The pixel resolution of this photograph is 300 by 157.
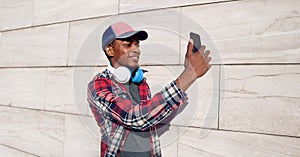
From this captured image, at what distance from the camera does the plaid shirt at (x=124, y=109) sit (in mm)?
1354

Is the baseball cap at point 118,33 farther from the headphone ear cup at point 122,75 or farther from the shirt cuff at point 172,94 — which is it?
the shirt cuff at point 172,94

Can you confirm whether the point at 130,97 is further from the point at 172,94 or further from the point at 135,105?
the point at 172,94

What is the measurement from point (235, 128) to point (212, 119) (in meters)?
0.10

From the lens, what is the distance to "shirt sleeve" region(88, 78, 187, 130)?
1.35 meters

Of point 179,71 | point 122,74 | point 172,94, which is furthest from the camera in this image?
point 179,71

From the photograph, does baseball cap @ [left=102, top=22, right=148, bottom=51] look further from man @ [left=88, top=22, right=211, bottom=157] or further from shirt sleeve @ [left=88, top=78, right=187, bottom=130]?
shirt sleeve @ [left=88, top=78, right=187, bottom=130]

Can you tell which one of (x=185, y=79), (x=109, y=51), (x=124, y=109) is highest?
(x=109, y=51)

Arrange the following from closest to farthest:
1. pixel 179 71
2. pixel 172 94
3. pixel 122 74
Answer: pixel 172 94 < pixel 122 74 < pixel 179 71

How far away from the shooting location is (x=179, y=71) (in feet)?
5.16

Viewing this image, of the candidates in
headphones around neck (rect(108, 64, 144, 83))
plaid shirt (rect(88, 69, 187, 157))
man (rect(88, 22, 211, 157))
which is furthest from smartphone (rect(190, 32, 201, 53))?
headphones around neck (rect(108, 64, 144, 83))

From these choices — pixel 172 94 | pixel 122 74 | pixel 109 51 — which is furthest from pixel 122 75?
pixel 172 94

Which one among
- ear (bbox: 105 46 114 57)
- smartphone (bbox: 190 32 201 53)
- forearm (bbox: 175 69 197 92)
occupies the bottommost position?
forearm (bbox: 175 69 197 92)

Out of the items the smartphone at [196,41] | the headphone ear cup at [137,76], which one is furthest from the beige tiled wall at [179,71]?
the headphone ear cup at [137,76]

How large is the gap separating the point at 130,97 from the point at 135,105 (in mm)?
61
